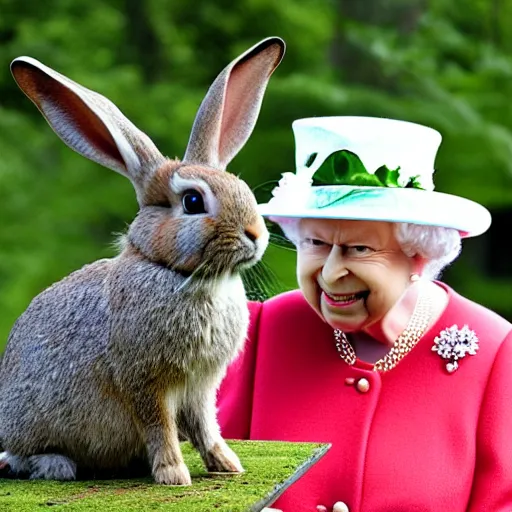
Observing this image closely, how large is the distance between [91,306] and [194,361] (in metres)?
0.27

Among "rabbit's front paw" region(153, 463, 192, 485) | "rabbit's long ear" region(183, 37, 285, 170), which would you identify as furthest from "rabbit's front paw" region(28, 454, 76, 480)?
"rabbit's long ear" region(183, 37, 285, 170)

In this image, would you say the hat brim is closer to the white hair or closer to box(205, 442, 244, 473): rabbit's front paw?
the white hair

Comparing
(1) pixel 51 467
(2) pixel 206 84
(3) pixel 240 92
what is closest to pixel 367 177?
(3) pixel 240 92

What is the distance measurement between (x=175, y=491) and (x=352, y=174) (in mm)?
1015

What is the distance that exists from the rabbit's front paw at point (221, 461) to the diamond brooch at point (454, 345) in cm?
82

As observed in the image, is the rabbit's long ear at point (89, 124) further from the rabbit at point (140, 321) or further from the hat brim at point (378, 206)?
the hat brim at point (378, 206)

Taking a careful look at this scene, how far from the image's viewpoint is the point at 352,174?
9.59ft

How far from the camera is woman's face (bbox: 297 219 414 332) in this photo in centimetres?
289

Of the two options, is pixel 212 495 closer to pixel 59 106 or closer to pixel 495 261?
pixel 59 106

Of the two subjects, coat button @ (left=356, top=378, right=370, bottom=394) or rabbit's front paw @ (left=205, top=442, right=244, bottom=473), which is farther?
coat button @ (left=356, top=378, right=370, bottom=394)

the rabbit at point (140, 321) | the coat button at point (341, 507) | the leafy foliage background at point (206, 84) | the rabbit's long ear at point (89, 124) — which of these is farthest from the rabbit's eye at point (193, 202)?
the leafy foliage background at point (206, 84)

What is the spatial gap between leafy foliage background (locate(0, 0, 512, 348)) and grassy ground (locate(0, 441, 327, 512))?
5.01 m

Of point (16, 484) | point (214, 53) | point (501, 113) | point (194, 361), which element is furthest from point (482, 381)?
point (214, 53)

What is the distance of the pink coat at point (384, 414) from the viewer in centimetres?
294
